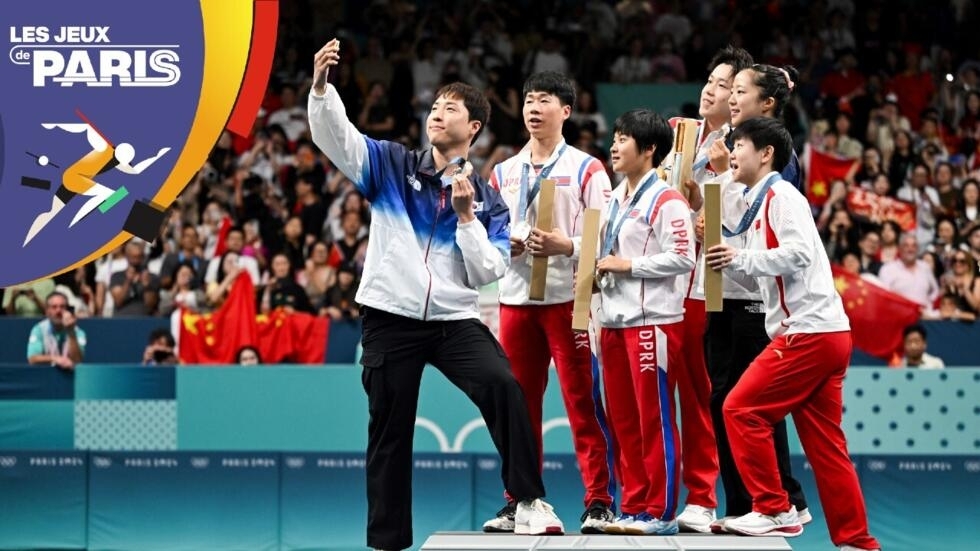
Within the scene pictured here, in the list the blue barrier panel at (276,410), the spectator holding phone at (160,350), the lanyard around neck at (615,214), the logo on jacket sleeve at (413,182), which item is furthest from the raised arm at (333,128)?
the spectator holding phone at (160,350)

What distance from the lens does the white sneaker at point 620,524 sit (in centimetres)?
794

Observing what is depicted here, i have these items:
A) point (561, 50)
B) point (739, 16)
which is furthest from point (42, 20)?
point (739, 16)

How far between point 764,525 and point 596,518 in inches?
35.3

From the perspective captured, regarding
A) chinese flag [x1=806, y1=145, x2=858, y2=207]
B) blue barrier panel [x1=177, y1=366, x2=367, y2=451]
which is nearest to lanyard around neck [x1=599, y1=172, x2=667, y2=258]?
blue barrier panel [x1=177, y1=366, x2=367, y2=451]

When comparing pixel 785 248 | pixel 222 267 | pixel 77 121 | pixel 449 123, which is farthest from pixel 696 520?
pixel 222 267

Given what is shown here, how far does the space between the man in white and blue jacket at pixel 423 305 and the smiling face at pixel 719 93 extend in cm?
141

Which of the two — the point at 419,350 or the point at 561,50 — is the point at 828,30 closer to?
the point at 561,50

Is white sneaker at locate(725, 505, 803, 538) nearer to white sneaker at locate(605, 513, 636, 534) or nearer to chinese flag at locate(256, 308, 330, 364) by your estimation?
white sneaker at locate(605, 513, 636, 534)

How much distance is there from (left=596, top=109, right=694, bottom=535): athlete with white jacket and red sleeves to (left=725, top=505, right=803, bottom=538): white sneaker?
0.33m

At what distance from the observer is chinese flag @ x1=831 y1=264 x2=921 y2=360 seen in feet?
45.6

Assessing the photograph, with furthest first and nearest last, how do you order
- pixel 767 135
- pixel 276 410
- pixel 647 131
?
pixel 276 410
pixel 647 131
pixel 767 135

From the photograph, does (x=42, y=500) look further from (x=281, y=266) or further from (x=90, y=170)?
(x=90, y=170)

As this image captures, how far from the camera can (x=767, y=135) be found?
7.90m

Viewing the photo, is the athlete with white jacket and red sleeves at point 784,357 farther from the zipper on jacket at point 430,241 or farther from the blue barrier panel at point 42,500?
the blue barrier panel at point 42,500
